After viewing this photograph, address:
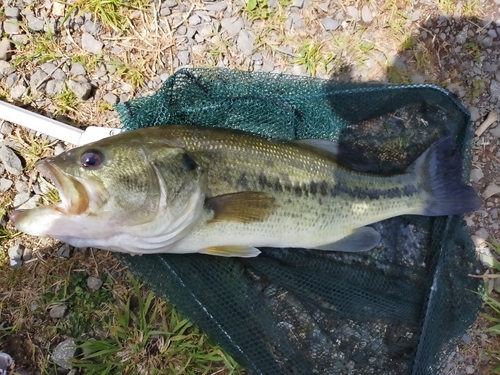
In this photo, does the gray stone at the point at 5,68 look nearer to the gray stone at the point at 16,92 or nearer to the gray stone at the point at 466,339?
the gray stone at the point at 16,92

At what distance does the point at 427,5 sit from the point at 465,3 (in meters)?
0.37

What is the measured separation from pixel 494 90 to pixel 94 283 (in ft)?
12.6

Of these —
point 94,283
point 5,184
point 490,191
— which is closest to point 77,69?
point 5,184

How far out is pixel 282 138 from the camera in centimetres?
324

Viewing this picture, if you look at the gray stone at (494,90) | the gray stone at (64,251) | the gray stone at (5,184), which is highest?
the gray stone at (494,90)

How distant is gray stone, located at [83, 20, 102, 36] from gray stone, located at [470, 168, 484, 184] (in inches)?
136

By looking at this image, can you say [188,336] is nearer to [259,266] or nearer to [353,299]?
[259,266]

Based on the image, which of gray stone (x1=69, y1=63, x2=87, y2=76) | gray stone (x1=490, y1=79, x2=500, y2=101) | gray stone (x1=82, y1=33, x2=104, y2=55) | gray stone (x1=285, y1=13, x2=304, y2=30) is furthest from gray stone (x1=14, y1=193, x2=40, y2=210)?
gray stone (x1=490, y1=79, x2=500, y2=101)

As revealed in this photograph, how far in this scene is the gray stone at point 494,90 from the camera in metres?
3.89

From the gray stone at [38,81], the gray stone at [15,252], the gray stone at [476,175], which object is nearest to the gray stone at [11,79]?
the gray stone at [38,81]

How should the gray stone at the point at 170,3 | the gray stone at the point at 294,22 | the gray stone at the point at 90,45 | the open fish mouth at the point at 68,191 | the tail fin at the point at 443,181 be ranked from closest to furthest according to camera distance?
the open fish mouth at the point at 68,191 → the tail fin at the point at 443,181 → the gray stone at the point at 90,45 → the gray stone at the point at 170,3 → the gray stone at the point at 294,22

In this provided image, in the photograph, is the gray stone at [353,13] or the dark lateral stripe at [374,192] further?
the gray stone at [353,13]

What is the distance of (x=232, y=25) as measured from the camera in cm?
369

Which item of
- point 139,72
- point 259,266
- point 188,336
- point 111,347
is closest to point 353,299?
point 259,266
